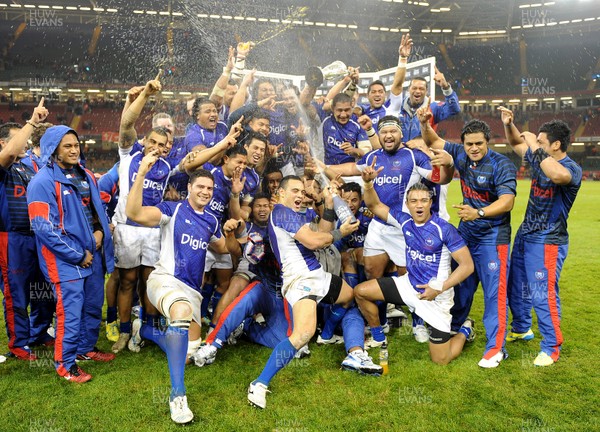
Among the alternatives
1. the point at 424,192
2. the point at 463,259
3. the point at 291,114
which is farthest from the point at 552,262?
the point at 291,114

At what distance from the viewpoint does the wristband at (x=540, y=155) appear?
4.69m

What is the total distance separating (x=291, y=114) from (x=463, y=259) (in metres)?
3.62

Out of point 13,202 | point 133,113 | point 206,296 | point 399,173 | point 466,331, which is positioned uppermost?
point 133,113

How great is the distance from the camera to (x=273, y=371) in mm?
4047

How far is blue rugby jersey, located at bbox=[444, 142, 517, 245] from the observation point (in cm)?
487

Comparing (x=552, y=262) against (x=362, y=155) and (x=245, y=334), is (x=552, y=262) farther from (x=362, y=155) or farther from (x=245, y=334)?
(x=245, y=334)

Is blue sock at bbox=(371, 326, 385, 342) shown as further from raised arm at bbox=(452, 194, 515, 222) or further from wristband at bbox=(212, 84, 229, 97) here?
wristband at bbox=(212, 84, 229, 97)

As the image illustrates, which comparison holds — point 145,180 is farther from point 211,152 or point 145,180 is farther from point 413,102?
point 413,102

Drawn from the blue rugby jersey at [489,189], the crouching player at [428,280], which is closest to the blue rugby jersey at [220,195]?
the crouching player at [428,280]

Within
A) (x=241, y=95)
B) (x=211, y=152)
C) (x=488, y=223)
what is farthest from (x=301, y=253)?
(x=241, y=95)

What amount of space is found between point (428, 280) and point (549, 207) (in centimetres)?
145

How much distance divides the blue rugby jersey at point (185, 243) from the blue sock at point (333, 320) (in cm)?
151

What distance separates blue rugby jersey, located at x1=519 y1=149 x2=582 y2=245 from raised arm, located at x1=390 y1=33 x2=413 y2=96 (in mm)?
2647

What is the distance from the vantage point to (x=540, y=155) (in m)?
4.73
